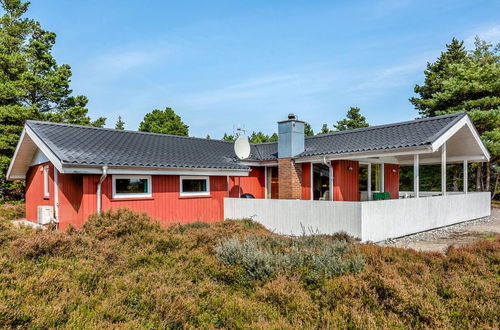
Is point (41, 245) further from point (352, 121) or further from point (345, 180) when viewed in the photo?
point (352, 121)

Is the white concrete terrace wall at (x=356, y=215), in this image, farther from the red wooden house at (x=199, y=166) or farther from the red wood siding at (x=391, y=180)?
the red wood siding at (x=391, y=180)

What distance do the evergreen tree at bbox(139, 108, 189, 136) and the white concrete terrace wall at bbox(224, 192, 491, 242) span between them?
2618 cm

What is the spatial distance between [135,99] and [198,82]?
7.23 m

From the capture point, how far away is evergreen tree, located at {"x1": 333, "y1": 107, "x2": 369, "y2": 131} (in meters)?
41.9

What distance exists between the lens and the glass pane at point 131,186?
36.7 ft

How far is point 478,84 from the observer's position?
2308 centimetres

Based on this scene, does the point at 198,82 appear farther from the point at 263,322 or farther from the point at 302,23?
the point at 263,322

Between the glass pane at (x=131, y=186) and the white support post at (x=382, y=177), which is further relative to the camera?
the white support post at (x=382, y=177)

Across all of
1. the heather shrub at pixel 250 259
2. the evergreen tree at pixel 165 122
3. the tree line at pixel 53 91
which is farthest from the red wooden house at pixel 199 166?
the evergreen tree at pixel 165 122

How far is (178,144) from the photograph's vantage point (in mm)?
15641

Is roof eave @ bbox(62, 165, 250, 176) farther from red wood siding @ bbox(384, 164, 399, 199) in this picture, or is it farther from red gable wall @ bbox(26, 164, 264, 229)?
red wood siding @ bbox(384, 164, 399, 199)

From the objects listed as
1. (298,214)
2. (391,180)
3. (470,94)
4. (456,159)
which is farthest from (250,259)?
(470,94)

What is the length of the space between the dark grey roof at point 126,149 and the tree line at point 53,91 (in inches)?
469

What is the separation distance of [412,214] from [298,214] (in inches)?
161
